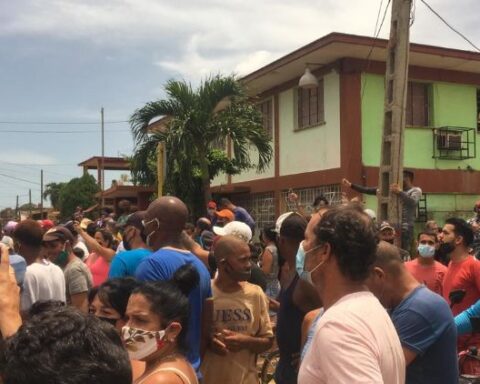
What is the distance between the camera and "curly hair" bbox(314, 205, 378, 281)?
2383 millimetres

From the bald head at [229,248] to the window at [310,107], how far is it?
12.0m

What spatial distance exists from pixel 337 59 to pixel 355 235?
13.5m

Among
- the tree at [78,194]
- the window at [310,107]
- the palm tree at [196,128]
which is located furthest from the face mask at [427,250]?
the tree at [78,194]

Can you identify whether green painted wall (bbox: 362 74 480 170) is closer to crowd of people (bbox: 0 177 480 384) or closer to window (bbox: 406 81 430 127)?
window (bbox: 406 81 430 127)

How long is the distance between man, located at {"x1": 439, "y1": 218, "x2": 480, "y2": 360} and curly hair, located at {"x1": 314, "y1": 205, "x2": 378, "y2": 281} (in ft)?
9.58

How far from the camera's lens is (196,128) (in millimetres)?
14148

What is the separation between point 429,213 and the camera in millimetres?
15836

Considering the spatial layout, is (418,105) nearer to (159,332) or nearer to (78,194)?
(159,332)

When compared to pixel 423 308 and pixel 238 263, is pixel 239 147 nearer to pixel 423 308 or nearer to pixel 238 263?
pixel 238 263

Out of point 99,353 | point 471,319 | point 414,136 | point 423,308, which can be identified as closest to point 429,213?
point 414,136

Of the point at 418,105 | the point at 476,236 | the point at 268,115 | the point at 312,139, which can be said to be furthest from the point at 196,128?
the point at 476,236

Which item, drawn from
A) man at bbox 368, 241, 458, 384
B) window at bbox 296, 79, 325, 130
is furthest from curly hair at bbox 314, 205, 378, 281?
window at bbox 296, 79, 325, 130

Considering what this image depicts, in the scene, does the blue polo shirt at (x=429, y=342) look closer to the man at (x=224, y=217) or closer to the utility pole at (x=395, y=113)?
the utility pole at (x=395, y=113)

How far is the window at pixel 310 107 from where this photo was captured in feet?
53.5
